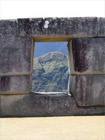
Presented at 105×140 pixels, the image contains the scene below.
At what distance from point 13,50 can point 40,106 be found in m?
1.45

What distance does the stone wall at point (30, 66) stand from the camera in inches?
187

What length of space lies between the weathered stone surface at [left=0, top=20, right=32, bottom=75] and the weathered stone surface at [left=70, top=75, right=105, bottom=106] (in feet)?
4.05

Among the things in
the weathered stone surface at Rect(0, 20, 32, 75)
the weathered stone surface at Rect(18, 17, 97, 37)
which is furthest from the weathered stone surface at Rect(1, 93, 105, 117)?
the weathered stone surface at Rect(18, 17, 97, 37)

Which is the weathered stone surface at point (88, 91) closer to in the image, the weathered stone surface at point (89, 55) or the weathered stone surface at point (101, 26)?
the weathered stone surface at point (89, 55)

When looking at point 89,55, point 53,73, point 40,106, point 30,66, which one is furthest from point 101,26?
point 53,73

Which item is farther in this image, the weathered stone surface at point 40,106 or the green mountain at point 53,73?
the green mountain at point 53,73

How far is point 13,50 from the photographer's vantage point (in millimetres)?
4777

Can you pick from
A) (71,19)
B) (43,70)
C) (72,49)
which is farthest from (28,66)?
(43,70)

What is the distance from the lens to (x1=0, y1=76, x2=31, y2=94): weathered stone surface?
4746mm

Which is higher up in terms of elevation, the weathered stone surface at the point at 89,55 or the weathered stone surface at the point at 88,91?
the weathered stone surface at the point at 89,55

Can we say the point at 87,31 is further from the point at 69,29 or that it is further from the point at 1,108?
the point at 1,108
